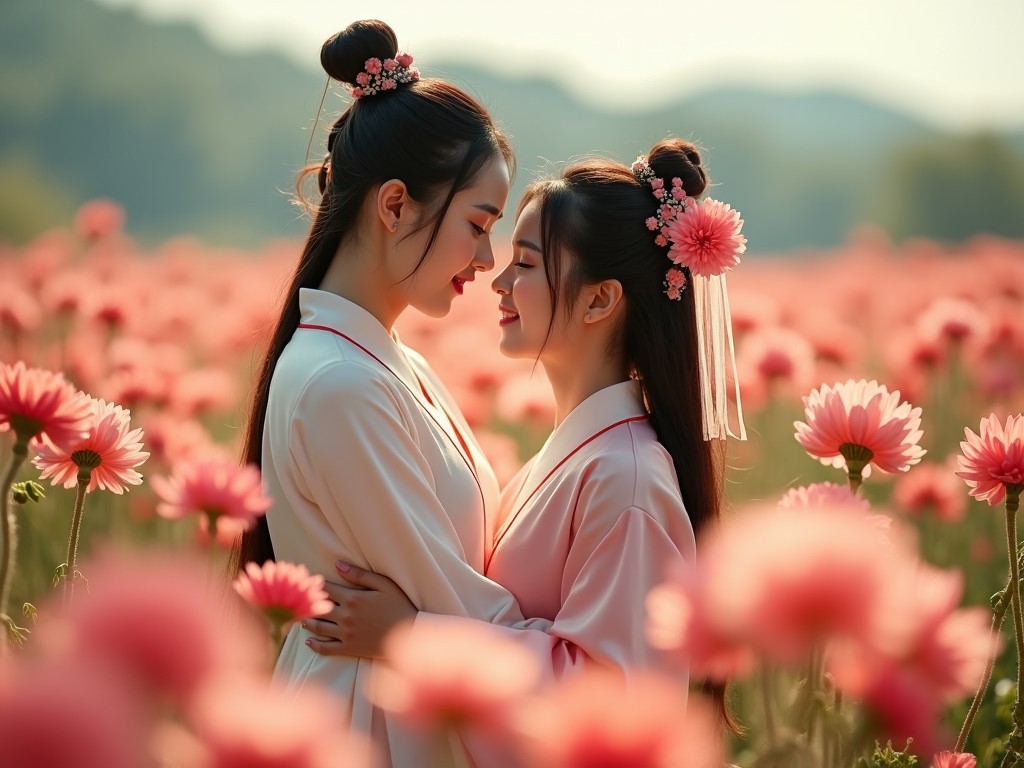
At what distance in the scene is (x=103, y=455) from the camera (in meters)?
1.40

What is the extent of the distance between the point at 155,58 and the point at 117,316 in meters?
43.2

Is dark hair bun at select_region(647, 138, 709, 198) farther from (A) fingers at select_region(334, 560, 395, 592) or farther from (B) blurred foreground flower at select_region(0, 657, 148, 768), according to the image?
(B) blurred foreground flower at select_region(0, 657, 148, 768)

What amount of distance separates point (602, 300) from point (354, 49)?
730 mm

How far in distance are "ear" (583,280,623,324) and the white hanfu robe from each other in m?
0.42

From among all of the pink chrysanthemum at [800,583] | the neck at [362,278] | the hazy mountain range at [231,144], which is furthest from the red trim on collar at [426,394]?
the hazy mountain range at [231,144]

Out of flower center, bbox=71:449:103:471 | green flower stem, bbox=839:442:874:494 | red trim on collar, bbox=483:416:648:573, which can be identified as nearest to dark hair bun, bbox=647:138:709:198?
red trim on collar, bbox=483:416:648:573

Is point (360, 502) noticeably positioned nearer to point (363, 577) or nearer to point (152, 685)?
point (363, 577)

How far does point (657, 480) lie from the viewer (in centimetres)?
181

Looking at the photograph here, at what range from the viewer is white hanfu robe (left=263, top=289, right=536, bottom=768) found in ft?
5.67

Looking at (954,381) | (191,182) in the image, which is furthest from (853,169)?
(954,381)

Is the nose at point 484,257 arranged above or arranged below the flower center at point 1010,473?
above

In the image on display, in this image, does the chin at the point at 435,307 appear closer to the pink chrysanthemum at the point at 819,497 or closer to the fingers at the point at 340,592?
the fingers at the point at 340,592

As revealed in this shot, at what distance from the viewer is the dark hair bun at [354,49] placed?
2.17 meters

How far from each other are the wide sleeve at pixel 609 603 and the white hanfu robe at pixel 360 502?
3.9 inches
